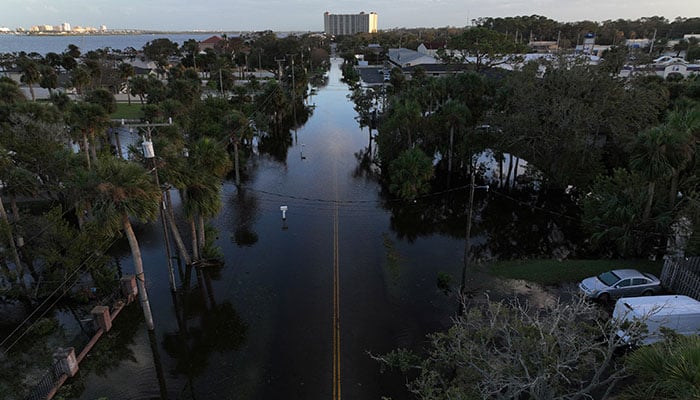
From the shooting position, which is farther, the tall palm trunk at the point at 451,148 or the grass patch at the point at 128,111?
the grass patch at the point at 128,111

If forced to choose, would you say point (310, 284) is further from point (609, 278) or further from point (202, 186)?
point (609, 278)

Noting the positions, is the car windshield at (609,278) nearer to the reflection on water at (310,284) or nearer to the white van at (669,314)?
the white van at (669,314)

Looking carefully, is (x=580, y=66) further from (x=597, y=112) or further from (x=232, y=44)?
(x=232, y=44)

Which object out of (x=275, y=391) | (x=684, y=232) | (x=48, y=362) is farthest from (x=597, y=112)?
(x=48, y=362)

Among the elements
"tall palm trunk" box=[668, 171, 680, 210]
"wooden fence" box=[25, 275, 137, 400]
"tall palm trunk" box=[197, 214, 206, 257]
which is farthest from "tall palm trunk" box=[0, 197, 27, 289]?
"tall palm trunk" box=[668, 171, 680, 210]

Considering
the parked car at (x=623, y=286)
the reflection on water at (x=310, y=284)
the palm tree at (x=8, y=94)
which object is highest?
the palm tree at (x=8, y=94)

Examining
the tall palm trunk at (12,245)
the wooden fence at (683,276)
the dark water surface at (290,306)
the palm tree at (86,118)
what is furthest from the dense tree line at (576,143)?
the tall palm trunk at (12,245)
